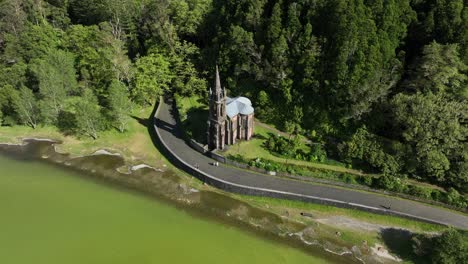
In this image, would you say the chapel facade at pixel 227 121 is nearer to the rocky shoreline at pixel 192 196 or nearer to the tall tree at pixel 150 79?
the rocky shoreline at pixel 192 196

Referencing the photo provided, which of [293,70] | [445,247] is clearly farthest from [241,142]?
[445,247]

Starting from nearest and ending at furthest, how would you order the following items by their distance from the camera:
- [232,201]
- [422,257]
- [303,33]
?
1. [422,257]
2. [232,201]
3. [303,33]

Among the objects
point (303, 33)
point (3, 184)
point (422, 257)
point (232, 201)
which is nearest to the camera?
point (422, 257)

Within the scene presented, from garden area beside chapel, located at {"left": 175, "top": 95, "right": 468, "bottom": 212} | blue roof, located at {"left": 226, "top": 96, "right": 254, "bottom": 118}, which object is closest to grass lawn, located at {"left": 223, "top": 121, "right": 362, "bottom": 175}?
garden area beside chapel, located at {"left": 175, "top": 95, "right": 468, "bottom": 212}

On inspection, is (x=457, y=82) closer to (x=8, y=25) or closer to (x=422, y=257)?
(x=422, y=257)

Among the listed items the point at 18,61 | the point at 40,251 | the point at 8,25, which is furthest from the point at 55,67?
the point at 40,251

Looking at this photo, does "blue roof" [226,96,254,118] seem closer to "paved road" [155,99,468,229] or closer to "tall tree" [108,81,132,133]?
"paved road" [155,99,468,229]

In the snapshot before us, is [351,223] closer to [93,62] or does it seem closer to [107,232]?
[107,232]
